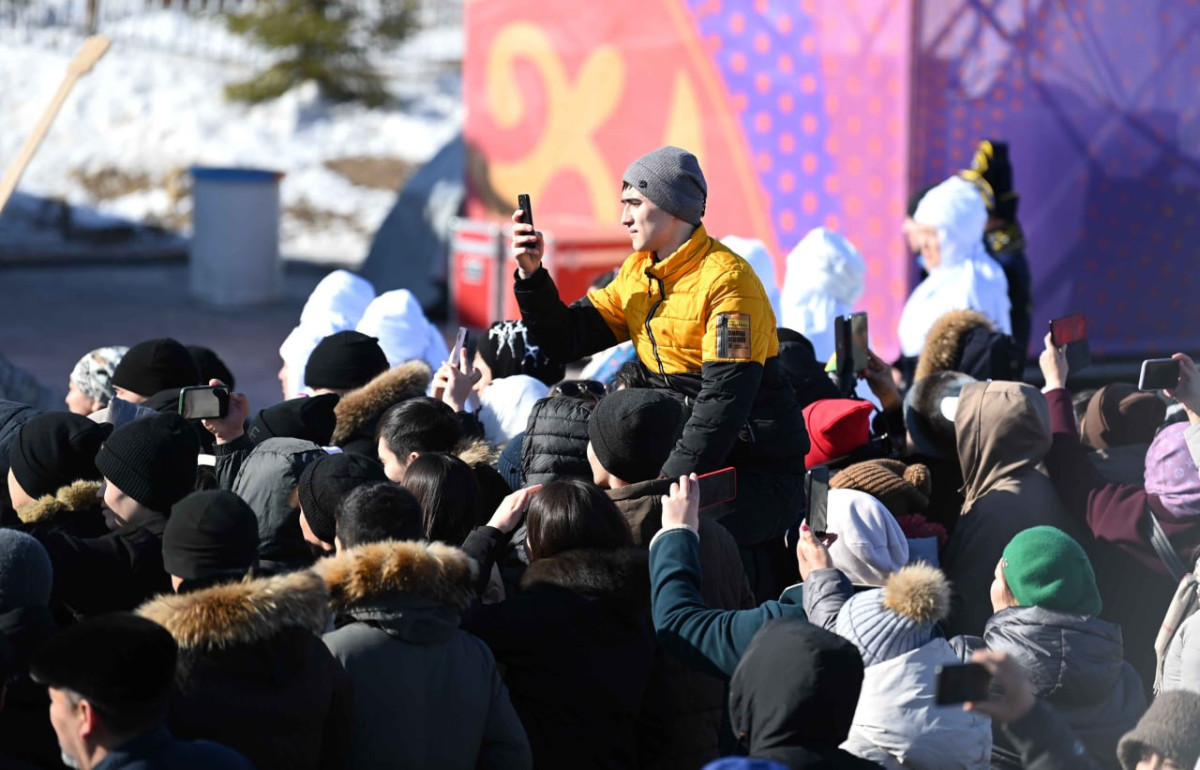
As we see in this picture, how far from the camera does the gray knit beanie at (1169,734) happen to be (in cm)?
278

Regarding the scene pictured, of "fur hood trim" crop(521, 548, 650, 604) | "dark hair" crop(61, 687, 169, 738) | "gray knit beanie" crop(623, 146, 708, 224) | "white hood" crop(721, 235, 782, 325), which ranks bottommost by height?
"dark hair" crop(61, 687, 169, 738)

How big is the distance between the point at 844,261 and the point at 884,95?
2.93m

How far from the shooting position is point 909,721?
2.96 metres

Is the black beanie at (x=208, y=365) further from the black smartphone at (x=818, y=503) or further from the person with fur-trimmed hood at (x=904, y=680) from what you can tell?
the person with fur-trimmed hood at (x=904, y=680)

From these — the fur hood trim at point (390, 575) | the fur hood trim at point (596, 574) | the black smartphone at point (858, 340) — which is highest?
the black smartphone at point (858, 340)

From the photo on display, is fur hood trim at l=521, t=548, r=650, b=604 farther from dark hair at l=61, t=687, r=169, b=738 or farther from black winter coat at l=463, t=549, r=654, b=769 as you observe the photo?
dark hair at l=61, t=687, r=169, b=738

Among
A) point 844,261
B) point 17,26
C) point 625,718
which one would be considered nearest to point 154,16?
point 17,26

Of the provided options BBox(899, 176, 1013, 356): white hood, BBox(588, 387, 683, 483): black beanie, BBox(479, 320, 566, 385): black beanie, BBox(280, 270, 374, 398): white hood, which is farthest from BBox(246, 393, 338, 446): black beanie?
BBox(899, 176, 1013, 356): white hood

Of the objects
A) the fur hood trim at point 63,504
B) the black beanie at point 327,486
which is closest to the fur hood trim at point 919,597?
the black beanie at point 327,486

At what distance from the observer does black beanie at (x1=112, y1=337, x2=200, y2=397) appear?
461 cm

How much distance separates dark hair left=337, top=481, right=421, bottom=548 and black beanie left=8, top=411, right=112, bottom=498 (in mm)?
940

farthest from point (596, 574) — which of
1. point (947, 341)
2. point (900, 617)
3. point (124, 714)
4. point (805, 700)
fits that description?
point (947, 341)

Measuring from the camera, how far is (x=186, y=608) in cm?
267

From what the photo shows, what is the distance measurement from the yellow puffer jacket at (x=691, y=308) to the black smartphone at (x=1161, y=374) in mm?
1006
